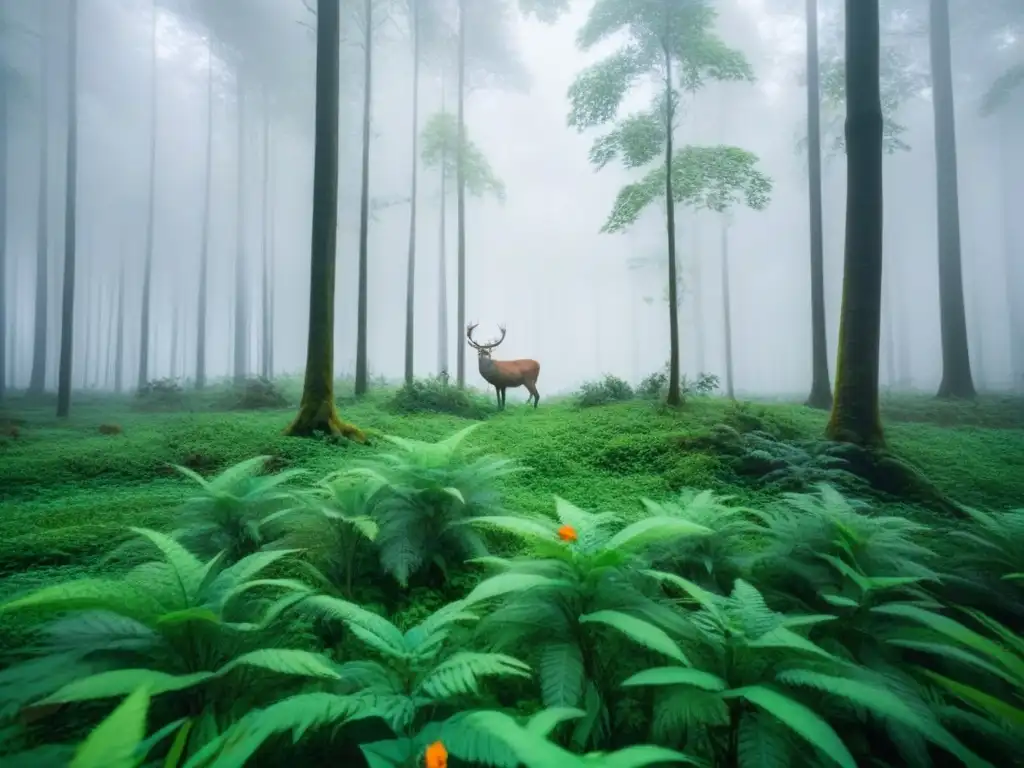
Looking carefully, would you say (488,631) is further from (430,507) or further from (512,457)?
(512,457)

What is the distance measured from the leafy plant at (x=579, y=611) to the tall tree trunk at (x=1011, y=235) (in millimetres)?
27150

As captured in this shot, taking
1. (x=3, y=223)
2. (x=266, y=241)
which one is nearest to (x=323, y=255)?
(x=266, y=241)

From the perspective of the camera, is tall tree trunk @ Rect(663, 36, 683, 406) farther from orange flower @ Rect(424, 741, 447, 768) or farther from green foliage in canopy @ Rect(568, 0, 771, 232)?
orange flower @ Rect(424, 741, 447, 768)

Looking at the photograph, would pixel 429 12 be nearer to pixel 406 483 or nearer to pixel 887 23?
pixel 887 23

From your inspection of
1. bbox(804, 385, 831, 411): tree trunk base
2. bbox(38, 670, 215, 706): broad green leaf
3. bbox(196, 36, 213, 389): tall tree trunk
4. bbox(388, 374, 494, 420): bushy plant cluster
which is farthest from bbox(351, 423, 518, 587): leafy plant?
bbox(196, 36, 213, 389): tall tree trunk

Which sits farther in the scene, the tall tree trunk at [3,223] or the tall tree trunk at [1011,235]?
the tall tree trunk at [1011,235]

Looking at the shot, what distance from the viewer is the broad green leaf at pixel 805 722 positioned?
90cm

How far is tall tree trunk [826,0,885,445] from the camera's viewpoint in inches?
179

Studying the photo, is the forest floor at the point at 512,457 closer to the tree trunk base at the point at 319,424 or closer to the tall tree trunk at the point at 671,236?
the tree trunk base at the point at 319,424

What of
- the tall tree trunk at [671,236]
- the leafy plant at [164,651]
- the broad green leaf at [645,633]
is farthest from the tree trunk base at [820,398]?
the leafy plant at [164,651]

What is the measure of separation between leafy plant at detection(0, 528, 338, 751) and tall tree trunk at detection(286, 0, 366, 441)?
4.24 m

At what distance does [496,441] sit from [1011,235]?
1252 inches

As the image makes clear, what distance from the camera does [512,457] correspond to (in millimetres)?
4633

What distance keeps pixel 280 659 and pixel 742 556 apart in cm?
218
